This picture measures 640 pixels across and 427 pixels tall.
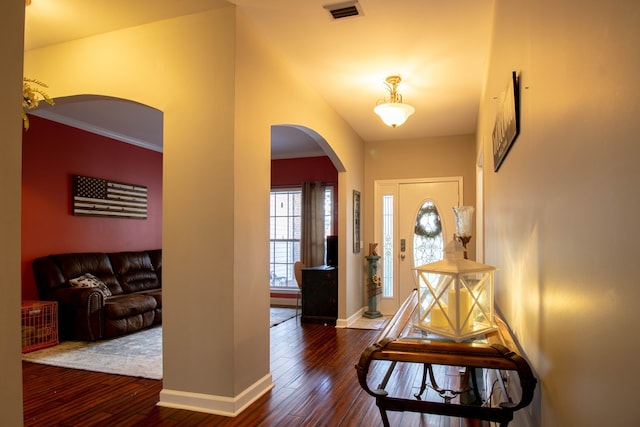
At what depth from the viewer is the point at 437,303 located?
1.46 m

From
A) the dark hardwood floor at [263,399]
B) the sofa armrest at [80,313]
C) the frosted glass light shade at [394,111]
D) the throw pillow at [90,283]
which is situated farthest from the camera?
the throw pillow at [90,283]

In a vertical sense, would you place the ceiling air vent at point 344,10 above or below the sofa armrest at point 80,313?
above

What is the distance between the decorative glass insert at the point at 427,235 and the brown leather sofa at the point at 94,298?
3.80 m

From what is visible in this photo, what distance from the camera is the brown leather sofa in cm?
464

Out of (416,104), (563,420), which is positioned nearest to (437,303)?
(563,420)

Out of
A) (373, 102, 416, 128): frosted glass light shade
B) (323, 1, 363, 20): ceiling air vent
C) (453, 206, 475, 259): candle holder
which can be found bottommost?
(453, 206, 475, 259): candle holder

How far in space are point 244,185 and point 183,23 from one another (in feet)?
4.13

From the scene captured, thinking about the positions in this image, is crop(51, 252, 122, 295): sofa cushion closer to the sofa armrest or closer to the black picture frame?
the sofa armrest

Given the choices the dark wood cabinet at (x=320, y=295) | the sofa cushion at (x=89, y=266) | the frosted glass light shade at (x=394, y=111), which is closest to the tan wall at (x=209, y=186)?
the frosted glass light shade at (x=394, y=111)

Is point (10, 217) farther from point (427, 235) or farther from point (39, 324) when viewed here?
point (427, 235)

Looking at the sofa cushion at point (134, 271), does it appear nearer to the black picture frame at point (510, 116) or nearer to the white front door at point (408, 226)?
the white front door at point (408, 226)

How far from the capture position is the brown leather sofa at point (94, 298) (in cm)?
464

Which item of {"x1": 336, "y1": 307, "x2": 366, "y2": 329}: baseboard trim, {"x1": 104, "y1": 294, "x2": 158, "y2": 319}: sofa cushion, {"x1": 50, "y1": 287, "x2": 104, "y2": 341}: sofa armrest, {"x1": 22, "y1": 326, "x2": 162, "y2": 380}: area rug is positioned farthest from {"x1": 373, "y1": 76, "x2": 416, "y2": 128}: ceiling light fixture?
{"x1": 50, "y1": 287, "x2": 104, "y2": 341}: sofa armrest

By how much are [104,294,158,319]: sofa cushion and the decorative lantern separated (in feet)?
13.9
